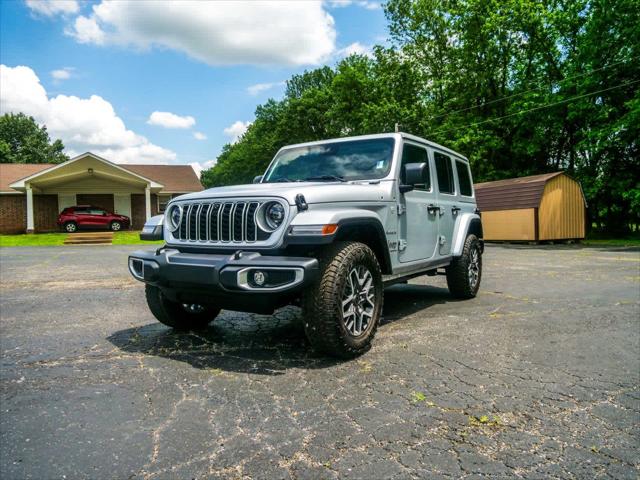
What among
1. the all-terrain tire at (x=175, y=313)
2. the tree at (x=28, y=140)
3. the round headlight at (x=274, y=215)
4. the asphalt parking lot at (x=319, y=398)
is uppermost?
the tree at (x=28, y=140)

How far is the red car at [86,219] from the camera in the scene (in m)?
28.5

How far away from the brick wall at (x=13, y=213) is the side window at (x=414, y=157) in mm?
32132

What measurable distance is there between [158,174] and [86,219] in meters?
9.89

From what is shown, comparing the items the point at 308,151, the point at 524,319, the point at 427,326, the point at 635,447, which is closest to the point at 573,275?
the point at 524,319

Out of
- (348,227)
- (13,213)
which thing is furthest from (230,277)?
(13,213)

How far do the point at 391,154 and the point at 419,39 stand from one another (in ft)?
114

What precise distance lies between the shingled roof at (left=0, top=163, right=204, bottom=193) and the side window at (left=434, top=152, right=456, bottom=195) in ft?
94.9

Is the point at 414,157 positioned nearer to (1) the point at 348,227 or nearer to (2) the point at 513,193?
(1) the point at 348,227

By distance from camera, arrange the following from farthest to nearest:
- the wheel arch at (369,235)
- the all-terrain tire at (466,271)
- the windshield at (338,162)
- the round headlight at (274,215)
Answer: the all-terrain tire at (466,271)
the windshield at (338,162)
the wheel arch at (369,235)
the round headlight at (274,215)

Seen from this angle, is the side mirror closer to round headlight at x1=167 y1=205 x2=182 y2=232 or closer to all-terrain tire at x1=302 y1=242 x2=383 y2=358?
all-terrain tire at x1=302 y1=242 x2=383 y2=358

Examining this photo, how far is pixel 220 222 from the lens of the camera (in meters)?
3.91

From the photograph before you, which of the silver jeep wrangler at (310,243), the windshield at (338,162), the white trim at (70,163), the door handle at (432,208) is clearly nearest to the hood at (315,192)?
the silver jeep wrangler at (310,243)

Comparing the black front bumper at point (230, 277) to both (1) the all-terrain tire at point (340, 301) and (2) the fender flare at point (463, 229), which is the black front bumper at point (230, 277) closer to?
(1) the all-terrain tire at point (340, 301)

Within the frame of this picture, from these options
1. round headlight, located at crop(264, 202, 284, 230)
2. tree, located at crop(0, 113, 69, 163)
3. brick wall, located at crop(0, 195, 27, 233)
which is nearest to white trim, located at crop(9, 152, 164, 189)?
brick wall, located at crop(0, 195, 27, 233)
